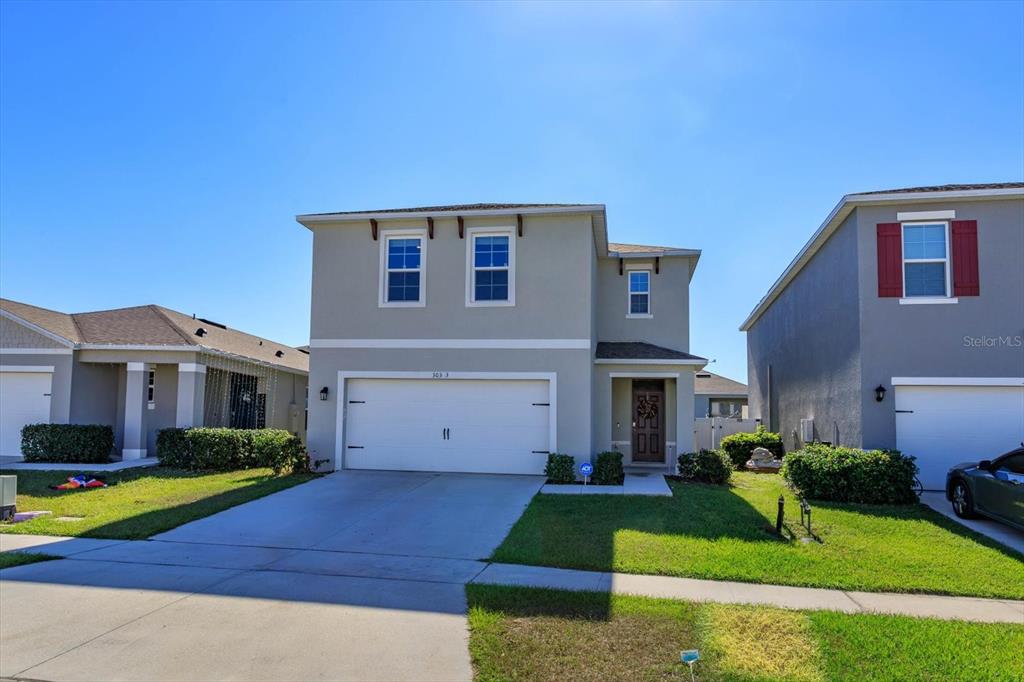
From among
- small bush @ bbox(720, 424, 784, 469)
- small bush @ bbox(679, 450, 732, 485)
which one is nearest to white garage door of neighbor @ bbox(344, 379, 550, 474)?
small bush @ bbox(679, 450, 732, 485)

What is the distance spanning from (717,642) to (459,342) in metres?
10.2

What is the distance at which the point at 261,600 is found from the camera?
6.22 meters

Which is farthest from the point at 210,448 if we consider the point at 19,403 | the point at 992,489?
the point at 992,489

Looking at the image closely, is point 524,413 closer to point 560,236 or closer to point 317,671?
point 560,236

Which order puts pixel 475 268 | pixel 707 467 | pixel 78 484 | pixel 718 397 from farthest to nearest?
pixel 718 397
pixel 475 268
pixel 707 467
pixel 78 484

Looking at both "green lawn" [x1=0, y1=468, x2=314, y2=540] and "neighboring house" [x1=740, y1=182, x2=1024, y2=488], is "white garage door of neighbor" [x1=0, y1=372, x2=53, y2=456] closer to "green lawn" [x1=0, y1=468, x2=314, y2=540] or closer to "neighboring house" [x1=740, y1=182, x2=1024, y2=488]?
"green lawn" [x1=0, y1=468, x2=314, y2=540]

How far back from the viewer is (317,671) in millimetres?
4719

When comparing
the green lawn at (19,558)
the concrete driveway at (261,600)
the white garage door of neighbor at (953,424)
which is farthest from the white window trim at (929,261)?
the green lawn at (19,558)

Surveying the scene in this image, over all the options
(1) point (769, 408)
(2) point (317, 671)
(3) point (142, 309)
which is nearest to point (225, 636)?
(2) point (317, 671)

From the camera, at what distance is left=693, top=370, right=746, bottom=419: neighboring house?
3372cm

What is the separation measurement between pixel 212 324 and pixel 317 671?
21424 mm

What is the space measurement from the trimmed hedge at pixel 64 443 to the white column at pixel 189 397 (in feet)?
6.56

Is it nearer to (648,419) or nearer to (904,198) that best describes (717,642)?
(904,198)

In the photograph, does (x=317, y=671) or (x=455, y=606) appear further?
(x=455, y=606)
